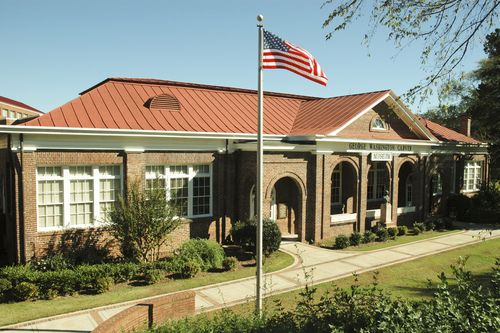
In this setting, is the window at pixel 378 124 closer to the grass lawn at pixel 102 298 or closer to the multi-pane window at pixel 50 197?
the grass lawn at pixel 102 298

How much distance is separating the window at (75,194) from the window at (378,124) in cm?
1404

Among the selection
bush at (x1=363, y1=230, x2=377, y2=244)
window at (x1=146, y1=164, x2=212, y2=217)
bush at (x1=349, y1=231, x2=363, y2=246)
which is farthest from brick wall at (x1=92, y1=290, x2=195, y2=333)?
bush at (x1=363, y1=230, x2=377, y2=244)

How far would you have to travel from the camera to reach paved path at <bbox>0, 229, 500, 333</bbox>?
419 inches

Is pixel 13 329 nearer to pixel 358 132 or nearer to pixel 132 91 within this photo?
pixel 132 91

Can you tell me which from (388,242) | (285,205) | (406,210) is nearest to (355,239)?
(388,242)

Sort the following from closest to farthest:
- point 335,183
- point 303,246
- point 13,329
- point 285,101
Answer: point 13,329
point 303,246
point 335,183
point 285,101

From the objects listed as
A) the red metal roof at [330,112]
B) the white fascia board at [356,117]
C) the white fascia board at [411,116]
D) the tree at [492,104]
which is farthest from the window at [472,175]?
the white fascia board at [356,117]

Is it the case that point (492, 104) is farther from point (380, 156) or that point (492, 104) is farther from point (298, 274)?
point (298, 274)

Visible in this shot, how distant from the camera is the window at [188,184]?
1772 cm

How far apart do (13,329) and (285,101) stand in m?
20.0

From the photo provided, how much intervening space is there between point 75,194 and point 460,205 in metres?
24.6

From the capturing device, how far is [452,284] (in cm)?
1391

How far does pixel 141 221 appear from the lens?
15102 mm

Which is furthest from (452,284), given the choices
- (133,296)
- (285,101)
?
(285,101)
